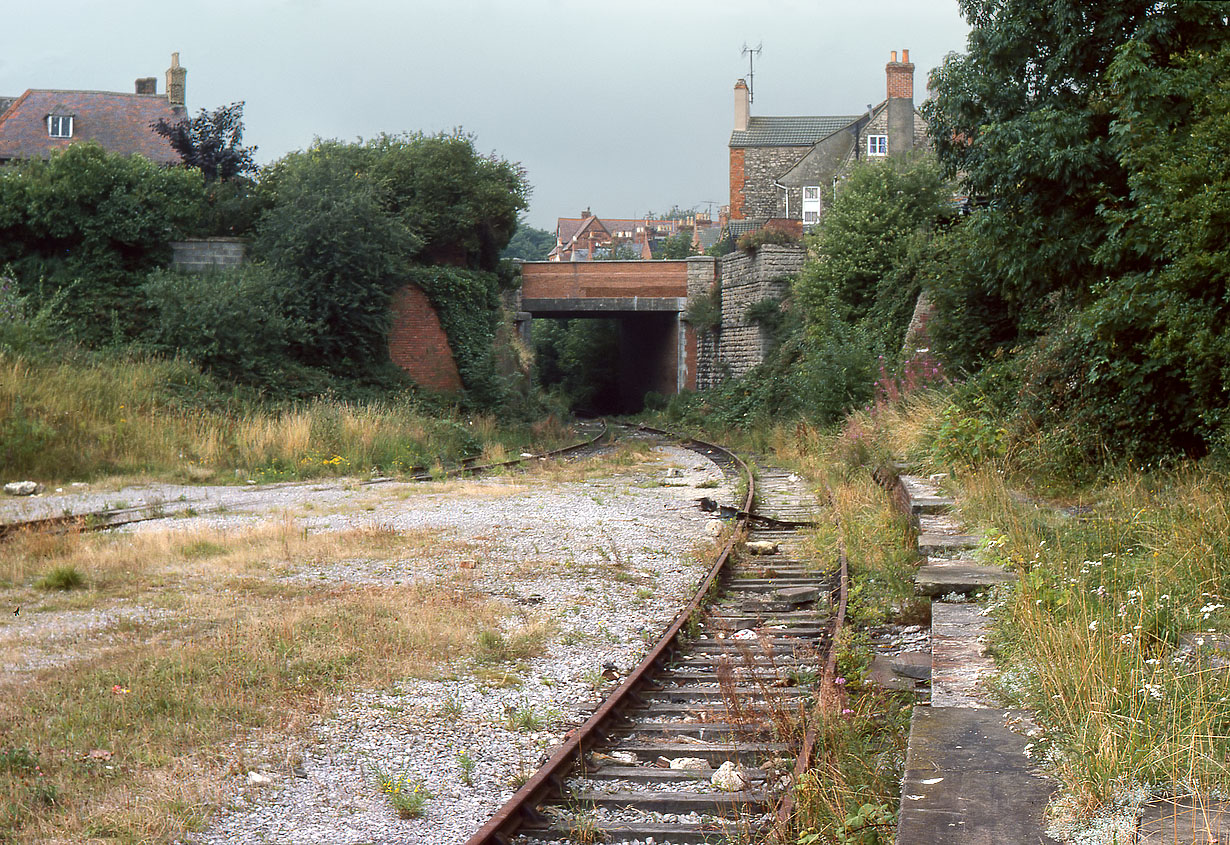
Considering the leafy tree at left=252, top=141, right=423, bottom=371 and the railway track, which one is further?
the leafy tree at left=252, top=141, right=423, bottom=371

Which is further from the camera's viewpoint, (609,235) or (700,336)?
(609,235)

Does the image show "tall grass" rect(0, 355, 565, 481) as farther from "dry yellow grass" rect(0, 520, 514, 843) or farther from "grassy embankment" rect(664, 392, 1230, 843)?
"grassy embankment" rect(664, 392, 1230, 843)

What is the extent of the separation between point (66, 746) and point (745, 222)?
51.1 metres

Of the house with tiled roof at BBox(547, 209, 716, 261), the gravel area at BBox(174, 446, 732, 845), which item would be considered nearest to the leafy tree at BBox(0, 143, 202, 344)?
the gravel area at BBox(174, 446, 732, 845)

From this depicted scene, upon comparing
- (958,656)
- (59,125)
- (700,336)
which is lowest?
(958,656)

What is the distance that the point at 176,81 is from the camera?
146ft

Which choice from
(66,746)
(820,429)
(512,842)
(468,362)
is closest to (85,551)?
Answer: (66,746)

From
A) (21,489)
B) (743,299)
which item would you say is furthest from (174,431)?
(743,299)

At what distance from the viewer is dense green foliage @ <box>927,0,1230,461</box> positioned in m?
8.80

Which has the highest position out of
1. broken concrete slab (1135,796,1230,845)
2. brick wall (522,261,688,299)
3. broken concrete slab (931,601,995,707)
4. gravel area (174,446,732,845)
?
brick wall (522,261,688,299)

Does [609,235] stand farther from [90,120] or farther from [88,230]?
[88,230]

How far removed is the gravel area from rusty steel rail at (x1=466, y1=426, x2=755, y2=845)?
187mm

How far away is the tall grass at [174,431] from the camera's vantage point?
1617cm

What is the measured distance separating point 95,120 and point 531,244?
112447 millimetres
